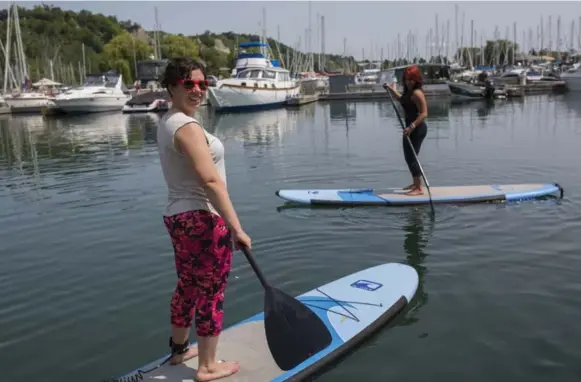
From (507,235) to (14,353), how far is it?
5.46m

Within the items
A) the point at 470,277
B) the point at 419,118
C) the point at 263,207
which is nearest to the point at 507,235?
the point at 470,277

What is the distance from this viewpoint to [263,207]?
8.86m

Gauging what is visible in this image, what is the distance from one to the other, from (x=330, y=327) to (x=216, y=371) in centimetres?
100

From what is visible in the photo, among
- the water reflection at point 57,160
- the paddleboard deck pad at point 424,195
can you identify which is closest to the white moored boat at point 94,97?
the water reflection at point 57,160

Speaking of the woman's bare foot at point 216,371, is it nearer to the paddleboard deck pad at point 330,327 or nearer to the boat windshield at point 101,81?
the paddleboard deck pad at point 330,327

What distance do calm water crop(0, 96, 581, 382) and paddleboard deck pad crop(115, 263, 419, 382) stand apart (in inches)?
5.8

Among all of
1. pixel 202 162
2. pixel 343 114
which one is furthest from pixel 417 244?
pixel 343 114

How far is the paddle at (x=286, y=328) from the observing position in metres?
3.43

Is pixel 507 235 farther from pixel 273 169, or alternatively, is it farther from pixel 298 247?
pixel 273 169

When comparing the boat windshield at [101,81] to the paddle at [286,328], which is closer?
the paddle at [286,328]

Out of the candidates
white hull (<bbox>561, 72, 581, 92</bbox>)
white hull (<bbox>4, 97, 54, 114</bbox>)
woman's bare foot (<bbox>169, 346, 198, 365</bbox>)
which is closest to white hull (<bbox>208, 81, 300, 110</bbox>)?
white hull (<bbox>4, 97, 54, 114</bbox>)

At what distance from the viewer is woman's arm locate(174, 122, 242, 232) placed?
292cm

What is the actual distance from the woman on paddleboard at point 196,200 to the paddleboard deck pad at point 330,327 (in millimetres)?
439

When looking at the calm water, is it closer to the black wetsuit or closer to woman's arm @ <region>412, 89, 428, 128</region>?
the black wetsuit
